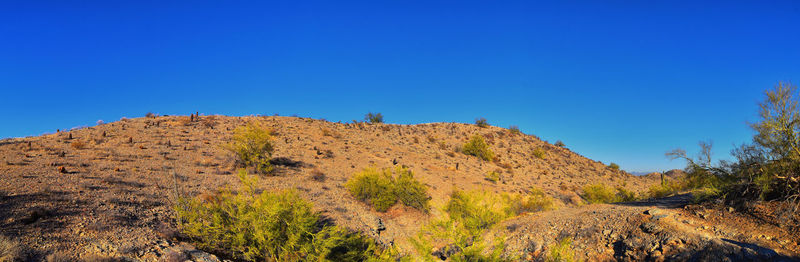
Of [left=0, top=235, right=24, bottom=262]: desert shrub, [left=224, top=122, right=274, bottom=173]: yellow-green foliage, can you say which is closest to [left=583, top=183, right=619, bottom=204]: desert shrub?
[left=224, top=122, right=274, bottom=173]: yellow-green foliage

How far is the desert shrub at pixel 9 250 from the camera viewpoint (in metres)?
6.76

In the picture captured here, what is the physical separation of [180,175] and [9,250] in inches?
458

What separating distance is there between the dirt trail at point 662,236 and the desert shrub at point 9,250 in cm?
1399

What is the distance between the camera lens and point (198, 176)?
1842cm

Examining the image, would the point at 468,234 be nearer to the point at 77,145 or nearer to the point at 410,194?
the point at 410,194

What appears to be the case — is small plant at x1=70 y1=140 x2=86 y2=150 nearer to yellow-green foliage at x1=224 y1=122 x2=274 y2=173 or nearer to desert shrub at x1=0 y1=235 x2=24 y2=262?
yellow-green foliage at x1=224 y1=122 x2=274 y2=173

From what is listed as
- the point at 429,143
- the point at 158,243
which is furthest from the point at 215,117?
the point at 158,243

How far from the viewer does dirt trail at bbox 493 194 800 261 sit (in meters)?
8.38

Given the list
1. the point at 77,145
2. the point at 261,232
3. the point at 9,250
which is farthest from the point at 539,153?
the point at 9,250

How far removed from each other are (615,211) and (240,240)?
13487mm

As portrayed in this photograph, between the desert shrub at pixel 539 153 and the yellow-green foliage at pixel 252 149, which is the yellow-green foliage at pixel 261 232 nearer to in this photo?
the yellow-green foliage at pixel 252 149

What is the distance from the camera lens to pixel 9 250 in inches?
277

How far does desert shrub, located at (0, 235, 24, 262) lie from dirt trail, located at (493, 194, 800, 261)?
13985 mm

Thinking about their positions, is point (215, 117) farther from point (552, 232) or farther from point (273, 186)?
point (552, 232)
